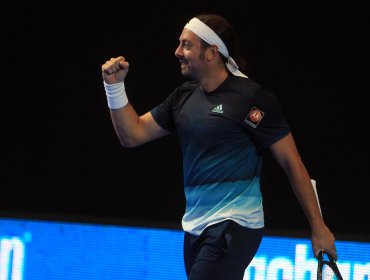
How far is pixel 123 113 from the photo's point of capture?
3.70 metres

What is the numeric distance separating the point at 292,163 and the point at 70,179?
2.90 m

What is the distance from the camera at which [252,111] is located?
11.3 ft

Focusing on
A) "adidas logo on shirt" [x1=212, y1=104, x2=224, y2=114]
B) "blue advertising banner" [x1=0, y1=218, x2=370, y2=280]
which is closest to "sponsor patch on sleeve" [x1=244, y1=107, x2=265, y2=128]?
"adidas logo on shirt" [x1=212, y1=104, x2=224, y2=114]

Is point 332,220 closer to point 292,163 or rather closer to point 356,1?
point 356,1

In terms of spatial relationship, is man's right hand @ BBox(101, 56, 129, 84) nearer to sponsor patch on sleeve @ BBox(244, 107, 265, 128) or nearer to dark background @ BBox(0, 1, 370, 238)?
sponsor patch on sleeve @ BBox(244, 107, 265, 128)

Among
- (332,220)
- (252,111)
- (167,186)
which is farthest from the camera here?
(167,186)

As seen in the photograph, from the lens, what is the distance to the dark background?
5.27 m

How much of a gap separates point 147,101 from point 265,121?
249 centimetres

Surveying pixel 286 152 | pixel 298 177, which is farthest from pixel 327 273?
pixel 286 152

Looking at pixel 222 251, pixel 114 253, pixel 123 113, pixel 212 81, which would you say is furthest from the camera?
pixel 114 253

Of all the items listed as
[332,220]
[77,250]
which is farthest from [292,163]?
[77,250]

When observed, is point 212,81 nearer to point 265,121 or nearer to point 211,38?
point 211,38

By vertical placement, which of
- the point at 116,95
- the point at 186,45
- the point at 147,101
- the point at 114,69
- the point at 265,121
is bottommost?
the point at 265,121

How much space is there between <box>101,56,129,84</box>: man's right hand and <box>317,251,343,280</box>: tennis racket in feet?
3.65
